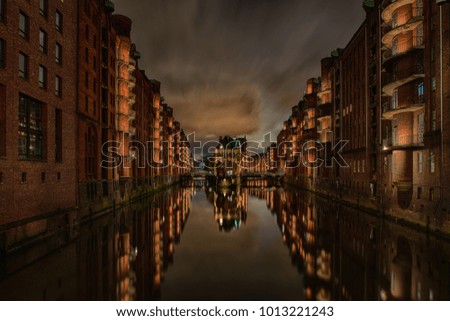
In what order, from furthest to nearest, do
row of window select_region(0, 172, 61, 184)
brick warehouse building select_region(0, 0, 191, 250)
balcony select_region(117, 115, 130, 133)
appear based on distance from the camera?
1. balcony select_region(117, 115, 130, 133)
2. brick warehouse building select_region(0, 0, 191, 250)
3. row of window select_region(0, 172, 61, 184)

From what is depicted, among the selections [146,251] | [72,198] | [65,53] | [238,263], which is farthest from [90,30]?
[238,263]

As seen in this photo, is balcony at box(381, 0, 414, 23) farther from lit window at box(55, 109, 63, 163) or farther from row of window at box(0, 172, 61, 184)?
row of window at box(0, 172, 61, 184)

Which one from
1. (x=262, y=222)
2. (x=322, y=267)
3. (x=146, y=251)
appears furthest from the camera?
(x=262, y=222)

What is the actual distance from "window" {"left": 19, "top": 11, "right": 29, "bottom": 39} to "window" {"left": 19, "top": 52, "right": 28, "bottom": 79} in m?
1.29

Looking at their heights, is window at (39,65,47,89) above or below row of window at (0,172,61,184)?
above

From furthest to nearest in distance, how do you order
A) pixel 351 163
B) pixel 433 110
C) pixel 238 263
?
pixel 351 163 → pixel 433 110 → pixel 238 263

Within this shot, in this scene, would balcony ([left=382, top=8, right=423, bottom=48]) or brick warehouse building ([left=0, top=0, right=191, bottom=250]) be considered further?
balcony ([left=382, top=8, right=423, bottom=48])

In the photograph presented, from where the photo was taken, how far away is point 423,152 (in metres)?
26.5

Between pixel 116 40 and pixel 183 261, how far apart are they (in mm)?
38026

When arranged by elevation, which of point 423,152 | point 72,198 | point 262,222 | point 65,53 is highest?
point 65,53

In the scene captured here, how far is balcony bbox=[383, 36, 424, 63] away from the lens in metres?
27.5

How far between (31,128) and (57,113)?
4.70 meters

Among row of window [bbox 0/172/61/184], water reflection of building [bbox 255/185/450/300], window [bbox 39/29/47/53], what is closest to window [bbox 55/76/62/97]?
window [bbox 39/29/47/53]

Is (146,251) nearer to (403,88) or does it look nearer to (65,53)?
(65,53)
